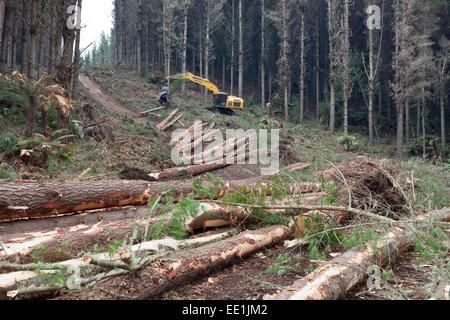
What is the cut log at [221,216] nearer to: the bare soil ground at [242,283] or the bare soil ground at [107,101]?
the bare soil ground at [242,283]

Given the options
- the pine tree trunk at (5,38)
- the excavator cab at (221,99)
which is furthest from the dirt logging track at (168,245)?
the excavator cab at (221,99)

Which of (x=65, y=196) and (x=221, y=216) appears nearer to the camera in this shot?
(x=65, y=196)

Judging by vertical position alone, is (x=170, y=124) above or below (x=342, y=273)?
above

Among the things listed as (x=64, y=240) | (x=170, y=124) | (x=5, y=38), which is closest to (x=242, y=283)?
(x=64, y=240)

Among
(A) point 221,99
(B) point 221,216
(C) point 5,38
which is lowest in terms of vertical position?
(B) point 221,216

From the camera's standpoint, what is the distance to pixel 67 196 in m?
4.46

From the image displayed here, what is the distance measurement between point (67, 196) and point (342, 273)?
12.8 ft

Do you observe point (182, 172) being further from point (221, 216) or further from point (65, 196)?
point (65, 196)

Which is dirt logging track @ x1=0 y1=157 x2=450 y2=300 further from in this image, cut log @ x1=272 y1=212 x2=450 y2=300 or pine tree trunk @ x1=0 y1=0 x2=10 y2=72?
pine tree trunk @ x1=0 y1=0 x2=10 y2=72

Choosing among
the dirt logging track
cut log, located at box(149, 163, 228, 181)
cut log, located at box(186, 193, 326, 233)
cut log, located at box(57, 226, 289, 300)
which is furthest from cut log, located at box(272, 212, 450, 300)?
cut log, located at box(149, 163, 228, 181)

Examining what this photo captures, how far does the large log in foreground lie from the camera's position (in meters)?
4.04

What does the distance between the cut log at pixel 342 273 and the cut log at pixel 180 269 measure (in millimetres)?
971

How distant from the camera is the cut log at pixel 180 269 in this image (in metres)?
2.53
